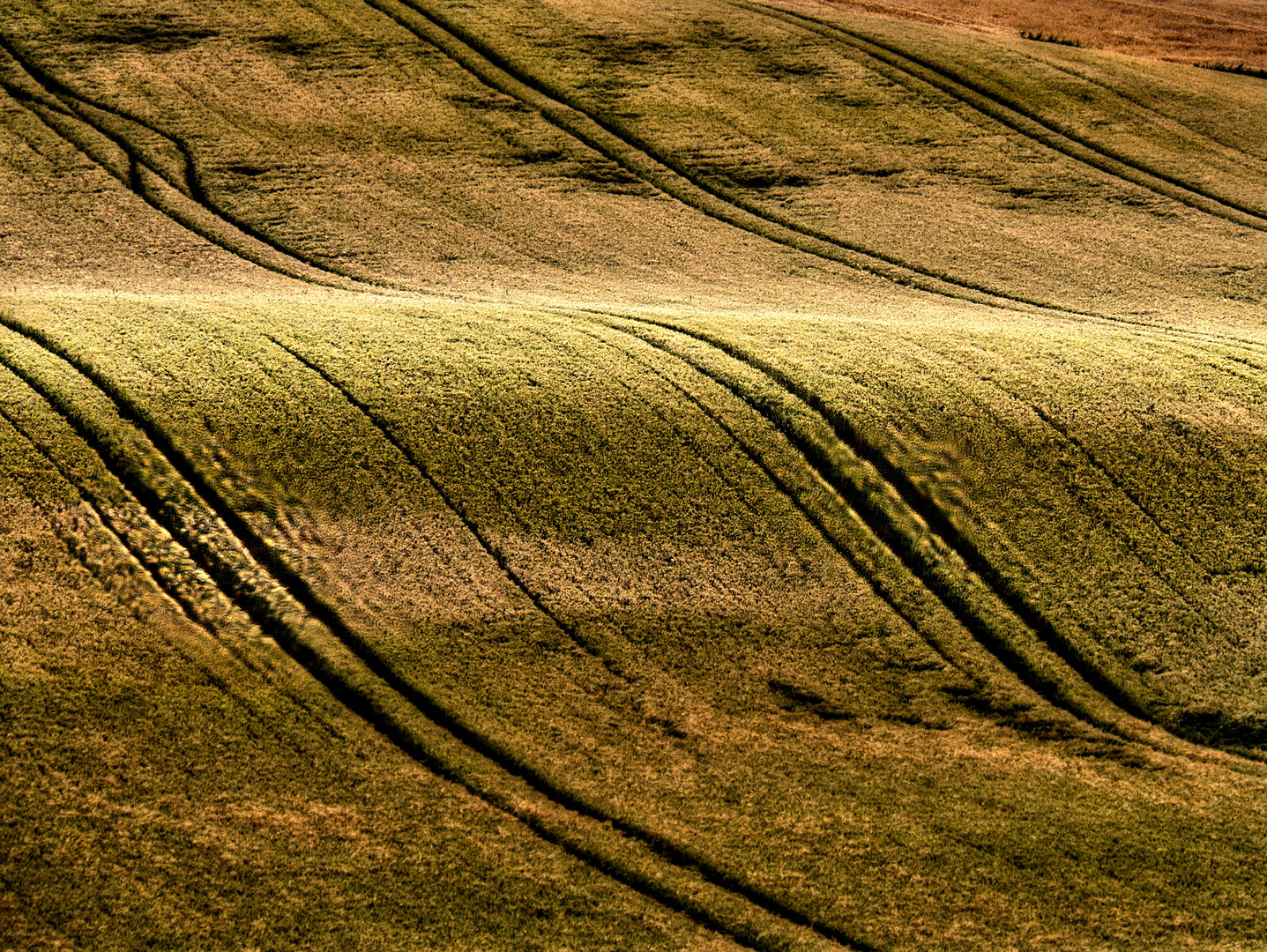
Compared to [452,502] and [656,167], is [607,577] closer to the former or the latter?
[452,502]

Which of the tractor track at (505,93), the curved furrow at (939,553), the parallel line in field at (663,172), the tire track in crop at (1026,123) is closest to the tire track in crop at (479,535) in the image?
the curved furrow at (939,553)

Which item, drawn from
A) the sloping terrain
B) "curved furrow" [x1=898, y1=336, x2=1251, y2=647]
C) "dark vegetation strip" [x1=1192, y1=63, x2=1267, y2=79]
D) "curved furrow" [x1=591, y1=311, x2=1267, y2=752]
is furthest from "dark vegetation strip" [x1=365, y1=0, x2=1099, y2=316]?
"dark vegetation strip" [x1=1192, y1=63, x2=1267, y2=79]

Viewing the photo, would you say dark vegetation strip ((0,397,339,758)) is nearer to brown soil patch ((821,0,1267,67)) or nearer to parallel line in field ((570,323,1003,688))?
parallel line in field ((570,323,1003,688))

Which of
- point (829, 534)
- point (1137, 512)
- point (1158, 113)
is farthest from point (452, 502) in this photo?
point (1158, 113)

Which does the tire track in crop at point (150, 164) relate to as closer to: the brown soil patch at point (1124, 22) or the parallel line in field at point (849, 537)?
the parallel line in field at point (849, 537)

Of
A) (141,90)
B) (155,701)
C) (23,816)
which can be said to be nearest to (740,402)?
(155,701)

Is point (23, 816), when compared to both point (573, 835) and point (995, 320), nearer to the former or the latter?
point (573, 835)
